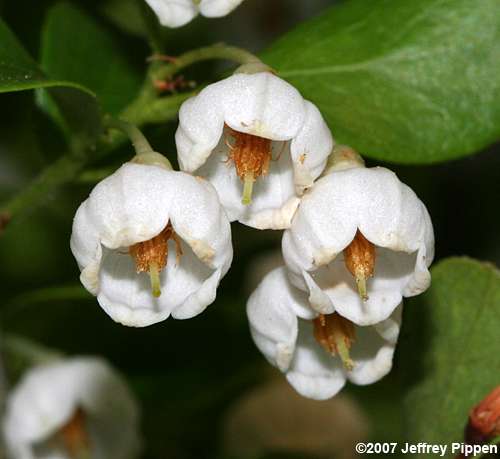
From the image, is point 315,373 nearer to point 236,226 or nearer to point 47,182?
point 47,182

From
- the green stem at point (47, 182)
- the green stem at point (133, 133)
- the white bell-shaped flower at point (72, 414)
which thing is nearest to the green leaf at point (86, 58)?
the green stem at point (47, 182)

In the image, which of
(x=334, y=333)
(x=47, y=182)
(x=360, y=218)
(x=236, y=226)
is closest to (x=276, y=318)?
(x=334, y=333)

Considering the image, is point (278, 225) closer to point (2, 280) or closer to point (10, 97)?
point (10, 97)

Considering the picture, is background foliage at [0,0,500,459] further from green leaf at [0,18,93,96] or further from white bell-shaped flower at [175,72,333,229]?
white bell-shaped flower at [175,72,333,229]

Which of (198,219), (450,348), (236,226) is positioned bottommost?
(236,226)

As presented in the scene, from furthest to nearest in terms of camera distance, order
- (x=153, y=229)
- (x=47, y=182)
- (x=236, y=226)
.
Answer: (x=236, y=226), (x=47, y=182), (x=153, y=229)

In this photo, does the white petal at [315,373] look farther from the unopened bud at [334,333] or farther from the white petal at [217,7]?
the white petal at [217,7]
